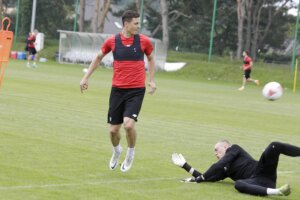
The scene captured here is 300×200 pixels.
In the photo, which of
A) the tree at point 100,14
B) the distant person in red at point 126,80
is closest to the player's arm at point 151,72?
the distant person in red at point 126,80

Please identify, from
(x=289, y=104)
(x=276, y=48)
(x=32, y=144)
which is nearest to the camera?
(x=32, y=144)

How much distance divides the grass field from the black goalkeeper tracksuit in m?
0.18

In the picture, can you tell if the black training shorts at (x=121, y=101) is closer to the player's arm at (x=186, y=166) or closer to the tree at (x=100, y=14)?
the player's arm at (x=186, y=166)

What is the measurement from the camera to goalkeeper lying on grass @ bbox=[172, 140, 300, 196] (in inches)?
393

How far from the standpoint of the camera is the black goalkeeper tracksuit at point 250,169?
1003 cm

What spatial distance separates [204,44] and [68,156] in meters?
54.7

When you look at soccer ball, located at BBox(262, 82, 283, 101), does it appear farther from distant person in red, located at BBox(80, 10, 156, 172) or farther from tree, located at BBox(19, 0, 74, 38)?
tree, located at BBox(19, 0, 74, 38)

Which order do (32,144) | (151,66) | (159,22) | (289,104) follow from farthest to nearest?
(159,22), (289,104), (32,144), (151,66)

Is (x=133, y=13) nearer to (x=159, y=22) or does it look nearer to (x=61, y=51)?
(x=61, y=51)

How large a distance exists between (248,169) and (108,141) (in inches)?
185

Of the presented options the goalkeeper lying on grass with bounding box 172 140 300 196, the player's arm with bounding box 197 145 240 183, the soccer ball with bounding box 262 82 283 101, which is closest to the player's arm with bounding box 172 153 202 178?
the goalkeeper lying on grass with bounding box 172 140 300 196

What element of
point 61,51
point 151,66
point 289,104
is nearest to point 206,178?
point 151,66

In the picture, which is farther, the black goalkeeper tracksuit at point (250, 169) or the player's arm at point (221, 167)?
the player's arm at point (221, 167)

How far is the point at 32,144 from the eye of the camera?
13.5 meters
